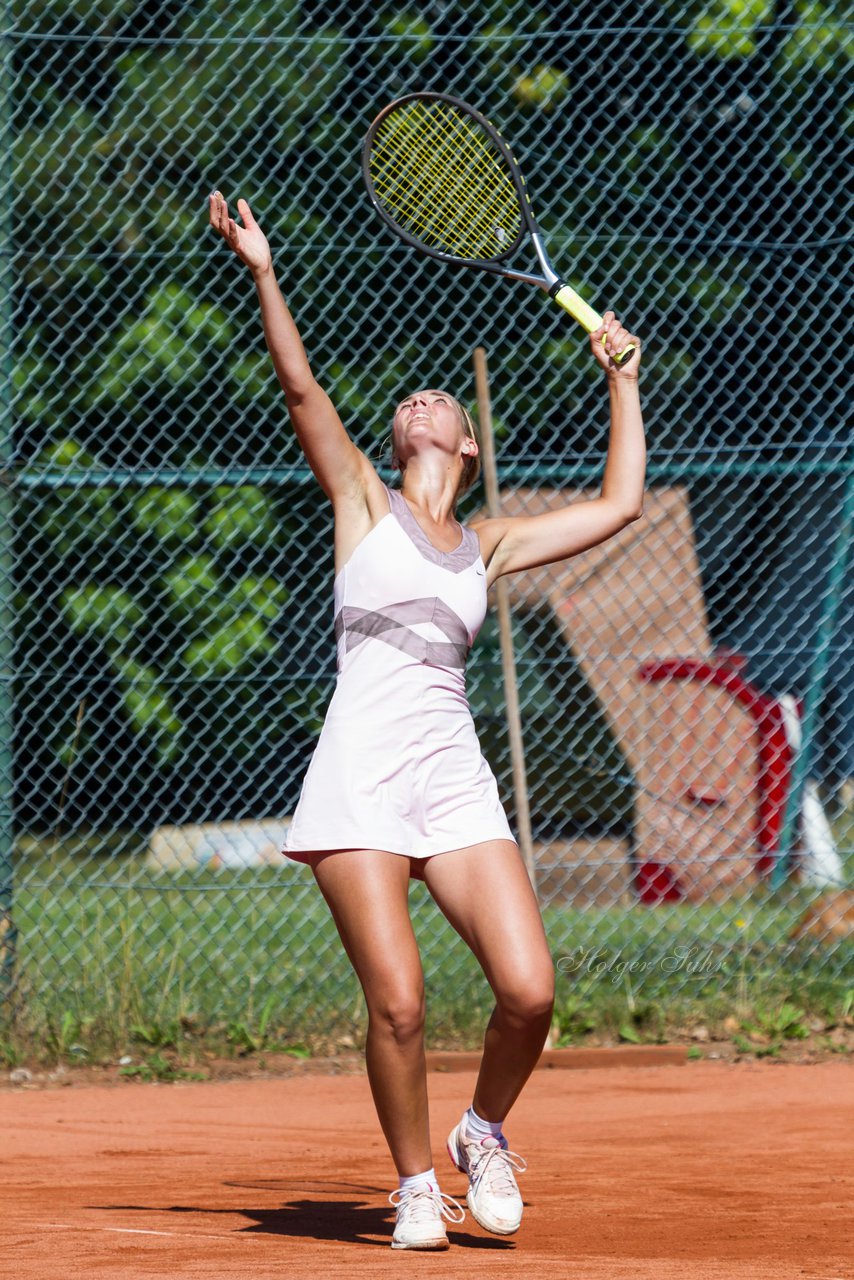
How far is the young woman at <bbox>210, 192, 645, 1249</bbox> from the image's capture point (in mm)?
3148

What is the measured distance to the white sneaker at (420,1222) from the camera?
10.3 ft

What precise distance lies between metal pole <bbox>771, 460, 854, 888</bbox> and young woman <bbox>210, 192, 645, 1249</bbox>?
3789 mm

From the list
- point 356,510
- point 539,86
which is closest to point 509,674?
point 356,510

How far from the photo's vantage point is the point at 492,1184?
10.5ft

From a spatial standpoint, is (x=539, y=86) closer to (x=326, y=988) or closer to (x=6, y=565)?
(x=6, y=565)

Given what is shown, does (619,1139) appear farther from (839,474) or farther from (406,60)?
(406,60)

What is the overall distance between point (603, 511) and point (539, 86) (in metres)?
4.06

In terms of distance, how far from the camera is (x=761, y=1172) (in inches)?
161

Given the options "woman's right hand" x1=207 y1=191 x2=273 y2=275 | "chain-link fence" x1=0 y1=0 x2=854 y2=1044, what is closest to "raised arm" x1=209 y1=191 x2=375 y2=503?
"woman's right hand" x1=207 y1=191 x2=273 y2=275

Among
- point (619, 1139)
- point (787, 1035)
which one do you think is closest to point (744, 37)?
point (787, 1035)

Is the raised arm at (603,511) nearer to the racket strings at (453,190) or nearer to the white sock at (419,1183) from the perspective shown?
the racket strings at (453,190)

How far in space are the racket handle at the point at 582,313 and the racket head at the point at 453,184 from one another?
1.32 ft

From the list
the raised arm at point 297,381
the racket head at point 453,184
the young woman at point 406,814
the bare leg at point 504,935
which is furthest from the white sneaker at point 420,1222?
the racket head at point 453,184

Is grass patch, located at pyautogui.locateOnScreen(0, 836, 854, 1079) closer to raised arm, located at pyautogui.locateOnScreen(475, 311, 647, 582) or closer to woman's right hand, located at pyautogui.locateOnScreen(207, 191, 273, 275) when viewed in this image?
raised arm, located at pyautogui.locateOnScreen(475, 311, 647, 582)
